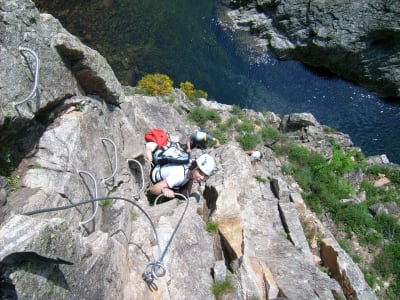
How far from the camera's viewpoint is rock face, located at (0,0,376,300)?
12.6 ft

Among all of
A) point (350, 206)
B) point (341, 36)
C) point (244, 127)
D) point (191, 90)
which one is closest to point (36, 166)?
Answer: point (244, 127)

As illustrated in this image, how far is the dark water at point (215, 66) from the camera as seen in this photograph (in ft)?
82.9

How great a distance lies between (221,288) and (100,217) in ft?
8.52

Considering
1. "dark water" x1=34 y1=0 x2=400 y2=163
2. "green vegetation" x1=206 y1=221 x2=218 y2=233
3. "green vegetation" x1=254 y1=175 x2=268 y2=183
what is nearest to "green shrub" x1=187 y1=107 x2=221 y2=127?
"green vegetation" x1=254 y1=175 x2=268 y2=183

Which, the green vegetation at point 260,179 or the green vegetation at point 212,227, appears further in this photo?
the green vegetation at point 260,179

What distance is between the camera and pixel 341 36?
112ft

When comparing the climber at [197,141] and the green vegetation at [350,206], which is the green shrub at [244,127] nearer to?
the green vegetation at [350,206]

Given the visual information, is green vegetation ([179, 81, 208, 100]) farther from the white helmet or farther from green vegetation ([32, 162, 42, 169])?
green vegetation ([32, 162, 42, 169])

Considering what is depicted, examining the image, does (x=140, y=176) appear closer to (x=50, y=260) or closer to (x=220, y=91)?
(x=50, y=260)

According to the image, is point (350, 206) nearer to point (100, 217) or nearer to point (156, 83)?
point (100, 217)

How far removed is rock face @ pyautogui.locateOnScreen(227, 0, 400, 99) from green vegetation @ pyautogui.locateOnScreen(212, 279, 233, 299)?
1272 inches

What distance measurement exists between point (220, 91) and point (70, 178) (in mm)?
24437

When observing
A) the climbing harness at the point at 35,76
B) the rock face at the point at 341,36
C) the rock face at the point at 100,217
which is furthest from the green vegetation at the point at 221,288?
the rock face at the point at 341,36

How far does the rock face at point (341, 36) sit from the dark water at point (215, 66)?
158 centimetres
